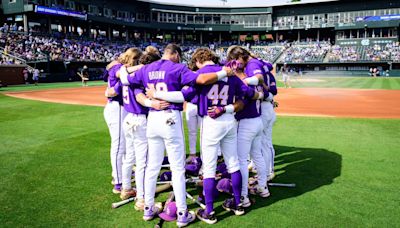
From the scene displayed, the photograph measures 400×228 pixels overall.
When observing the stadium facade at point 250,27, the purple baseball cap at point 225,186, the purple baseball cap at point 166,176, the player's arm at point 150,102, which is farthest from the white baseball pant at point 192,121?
the stadium facade at point 250,27

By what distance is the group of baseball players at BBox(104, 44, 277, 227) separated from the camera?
4.18 meters

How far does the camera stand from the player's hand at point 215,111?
427 cm

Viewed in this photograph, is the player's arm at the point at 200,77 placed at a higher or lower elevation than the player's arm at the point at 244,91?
higher

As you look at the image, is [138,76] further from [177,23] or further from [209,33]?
[209,33]

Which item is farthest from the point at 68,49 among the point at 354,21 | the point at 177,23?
the point at 354,21

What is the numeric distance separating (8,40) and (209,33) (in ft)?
147

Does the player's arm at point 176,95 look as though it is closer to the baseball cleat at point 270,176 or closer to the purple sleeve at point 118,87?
the purple sleeve at point 118,87

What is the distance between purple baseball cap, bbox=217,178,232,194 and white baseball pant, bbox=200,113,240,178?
849mm

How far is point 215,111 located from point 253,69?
1.10 meters

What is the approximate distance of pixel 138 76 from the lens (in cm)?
441

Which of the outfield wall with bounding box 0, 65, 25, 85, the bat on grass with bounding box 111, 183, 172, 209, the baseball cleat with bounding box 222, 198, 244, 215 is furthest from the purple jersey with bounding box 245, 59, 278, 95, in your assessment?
the outfield wall with bounding box 0, 65, 25, 85

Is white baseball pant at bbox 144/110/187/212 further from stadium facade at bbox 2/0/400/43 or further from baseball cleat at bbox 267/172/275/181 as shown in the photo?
stadium facade at bbox 2/0/400/43

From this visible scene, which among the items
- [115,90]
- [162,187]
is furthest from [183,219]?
[115,90]

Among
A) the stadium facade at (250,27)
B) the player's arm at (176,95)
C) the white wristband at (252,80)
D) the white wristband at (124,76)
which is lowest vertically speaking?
the player's arm at (176,95)
